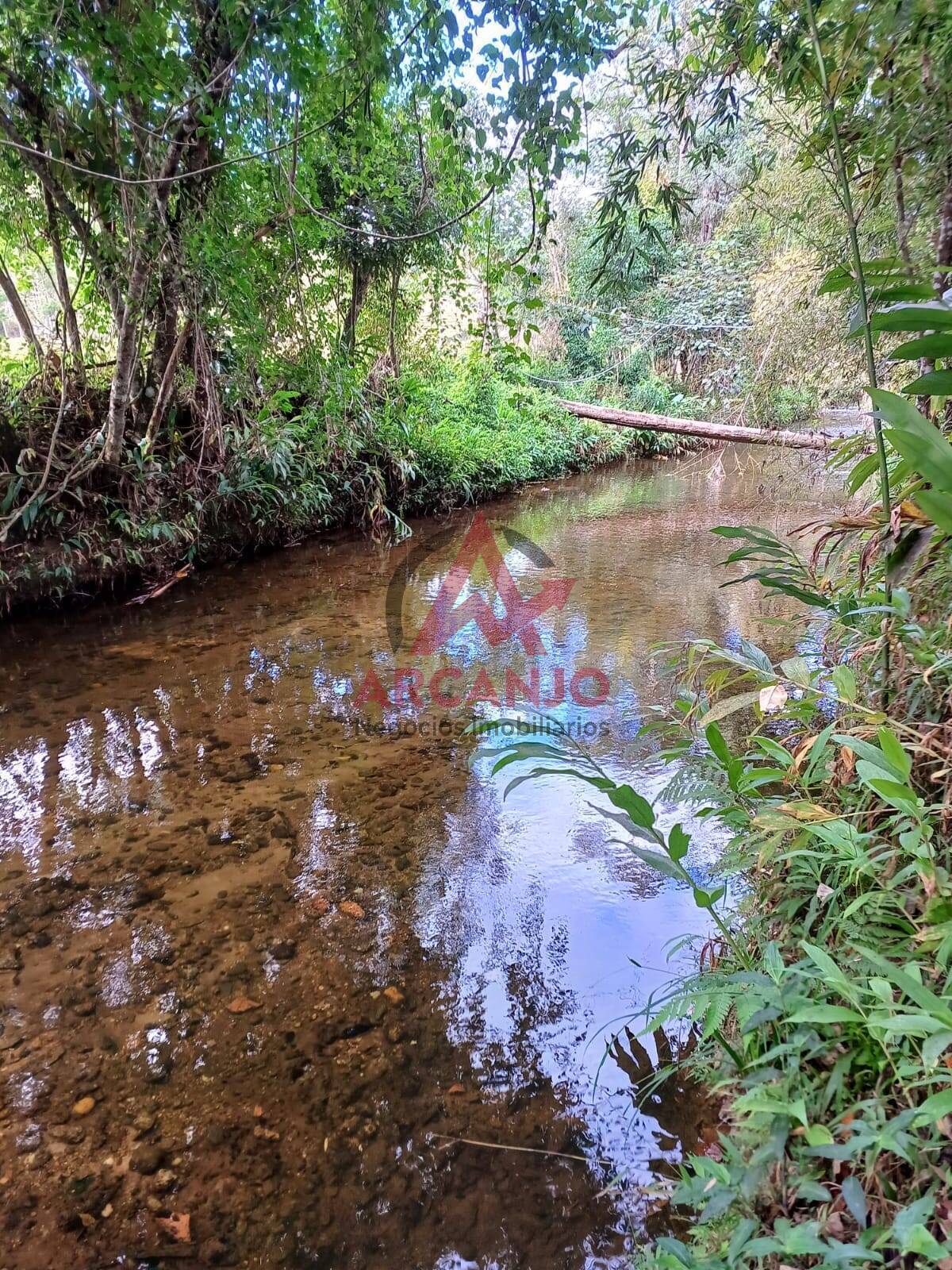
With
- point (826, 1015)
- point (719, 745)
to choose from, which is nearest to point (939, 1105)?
point (826, 1015)

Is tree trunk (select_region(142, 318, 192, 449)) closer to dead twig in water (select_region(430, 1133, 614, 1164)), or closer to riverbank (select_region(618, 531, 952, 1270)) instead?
riverbank (select_region(618, 531, 952, 1270))

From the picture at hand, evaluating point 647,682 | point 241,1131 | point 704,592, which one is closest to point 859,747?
point 241,1131

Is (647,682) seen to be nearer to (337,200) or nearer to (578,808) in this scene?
(578,808)

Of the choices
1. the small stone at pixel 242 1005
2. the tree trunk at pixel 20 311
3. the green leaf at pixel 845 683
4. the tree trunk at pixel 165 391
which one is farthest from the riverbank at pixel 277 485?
the green leaf at pixel 845 683

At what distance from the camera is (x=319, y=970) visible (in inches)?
67.7

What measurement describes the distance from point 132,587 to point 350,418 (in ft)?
8.87

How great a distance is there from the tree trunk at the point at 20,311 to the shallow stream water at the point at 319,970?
2075 millimetres

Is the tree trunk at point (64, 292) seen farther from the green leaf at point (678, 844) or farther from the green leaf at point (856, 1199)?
the green leaf at point (856, 1199)

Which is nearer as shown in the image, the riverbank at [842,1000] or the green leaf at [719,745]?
the riverbank at [842,1000]

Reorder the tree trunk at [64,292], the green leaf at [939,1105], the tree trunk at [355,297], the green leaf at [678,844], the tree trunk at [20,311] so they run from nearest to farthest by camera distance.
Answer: the green leaf at [939,1105] → the green leaf at [678,844] → the tree trunk at [64,292] → the tree trunk at [20,311] → the tree trunk at [355,297]

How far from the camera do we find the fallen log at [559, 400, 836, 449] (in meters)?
5.54

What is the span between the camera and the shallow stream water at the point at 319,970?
121 cm

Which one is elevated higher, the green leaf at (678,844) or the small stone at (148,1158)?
the green leaf at (678,844)

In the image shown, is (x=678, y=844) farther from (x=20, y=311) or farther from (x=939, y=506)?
(x=20, y=311)
